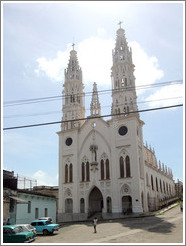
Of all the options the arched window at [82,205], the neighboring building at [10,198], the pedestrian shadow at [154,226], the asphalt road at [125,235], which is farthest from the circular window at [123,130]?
the asphalt road at [125,235]

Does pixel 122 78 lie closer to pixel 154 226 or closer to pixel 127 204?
pixel 127 204

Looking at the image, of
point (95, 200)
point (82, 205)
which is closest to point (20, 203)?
point (82, 205)

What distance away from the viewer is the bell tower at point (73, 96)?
176 feet

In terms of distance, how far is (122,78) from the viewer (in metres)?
51.0

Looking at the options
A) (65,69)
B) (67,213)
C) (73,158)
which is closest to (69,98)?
(65,69)

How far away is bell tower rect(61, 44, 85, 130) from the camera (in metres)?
53.7

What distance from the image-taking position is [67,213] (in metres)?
45.5

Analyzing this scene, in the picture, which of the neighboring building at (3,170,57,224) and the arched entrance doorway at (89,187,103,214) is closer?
the neighboring building at (3,170,57,224)

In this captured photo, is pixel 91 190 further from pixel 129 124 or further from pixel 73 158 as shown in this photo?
pixel 129 124

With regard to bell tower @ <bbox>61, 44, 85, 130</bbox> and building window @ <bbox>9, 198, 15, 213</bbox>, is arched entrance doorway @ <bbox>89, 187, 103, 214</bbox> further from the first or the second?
building window @ <bbox>9, 198, 15, 213</bbox>

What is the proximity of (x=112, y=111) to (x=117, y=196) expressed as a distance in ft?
52.1

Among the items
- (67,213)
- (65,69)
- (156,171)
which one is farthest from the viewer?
(65,69)

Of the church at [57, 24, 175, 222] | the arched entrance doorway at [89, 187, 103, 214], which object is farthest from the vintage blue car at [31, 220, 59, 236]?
the arched entrance doorway at [89, 187, 103, 214]

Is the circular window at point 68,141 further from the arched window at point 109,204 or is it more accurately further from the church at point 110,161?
the arched window at point 109,204
